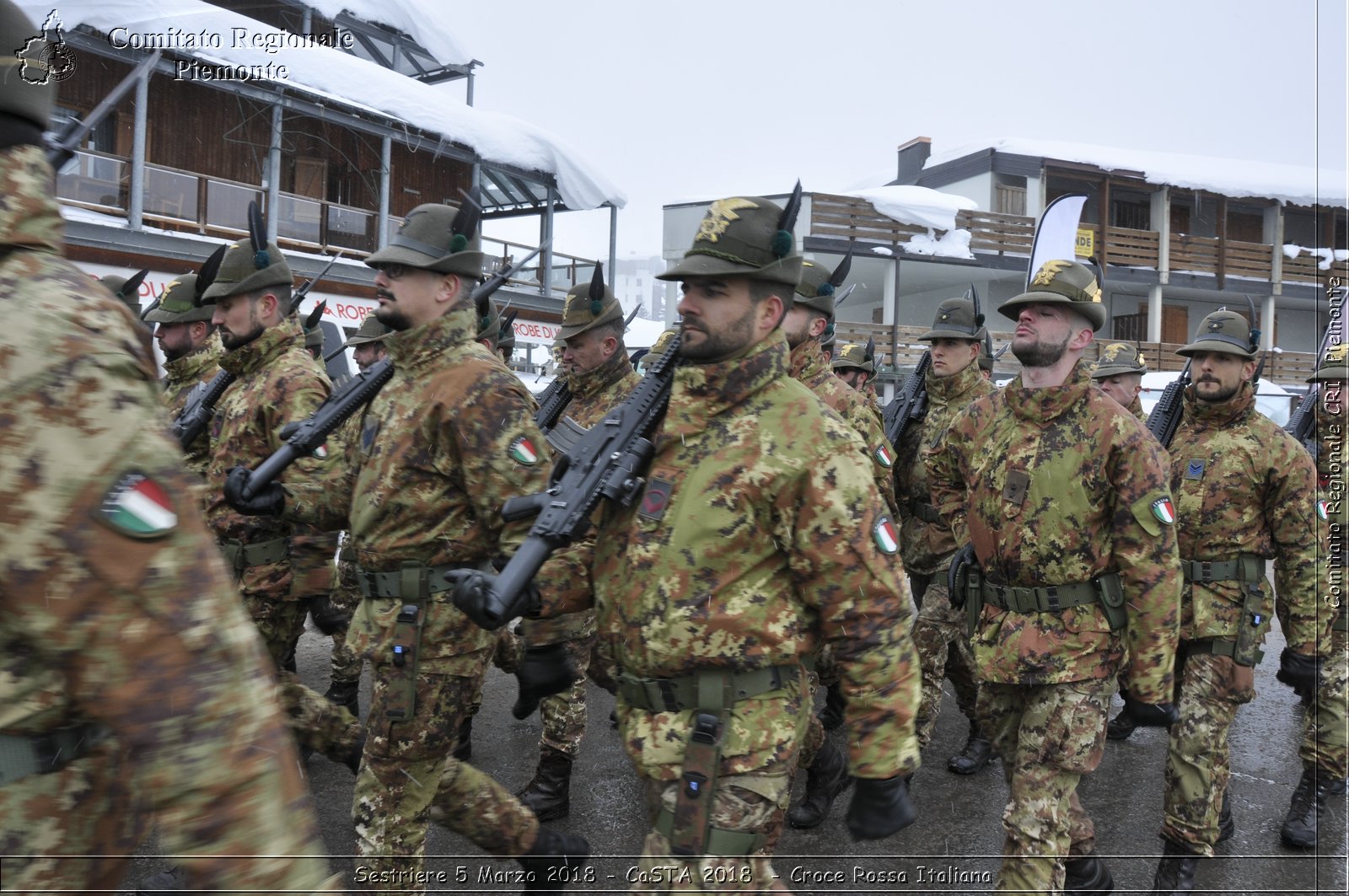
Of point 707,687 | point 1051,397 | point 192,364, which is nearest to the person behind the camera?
point 707,687

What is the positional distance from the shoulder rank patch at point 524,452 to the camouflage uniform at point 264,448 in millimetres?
1749

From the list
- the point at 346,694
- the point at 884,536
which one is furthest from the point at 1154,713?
the point at 346,694

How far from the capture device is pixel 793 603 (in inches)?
106

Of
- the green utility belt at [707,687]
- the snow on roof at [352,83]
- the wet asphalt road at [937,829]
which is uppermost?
the snow on roof at [352,83]

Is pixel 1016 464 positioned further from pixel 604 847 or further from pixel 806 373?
pixel 604 847

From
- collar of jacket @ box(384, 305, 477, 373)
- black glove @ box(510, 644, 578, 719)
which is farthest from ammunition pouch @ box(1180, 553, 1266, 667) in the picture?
collar of jacket @ box(384, 305, 477, 373)

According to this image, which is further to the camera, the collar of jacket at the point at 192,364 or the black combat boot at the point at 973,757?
the collar of jacket at the point at 192,364

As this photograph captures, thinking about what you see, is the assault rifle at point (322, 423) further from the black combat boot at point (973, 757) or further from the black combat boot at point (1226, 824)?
the black combat boot at point (1226, 824)

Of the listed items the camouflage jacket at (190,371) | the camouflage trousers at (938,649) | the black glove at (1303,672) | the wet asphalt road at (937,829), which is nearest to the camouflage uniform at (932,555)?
the camouflage trousers at (938,649)

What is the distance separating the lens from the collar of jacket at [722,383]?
9.16 ft

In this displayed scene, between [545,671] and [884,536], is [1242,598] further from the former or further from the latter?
[545,671]

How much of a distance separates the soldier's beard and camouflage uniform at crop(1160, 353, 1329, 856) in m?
1.51

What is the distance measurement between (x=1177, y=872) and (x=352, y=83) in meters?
17.6

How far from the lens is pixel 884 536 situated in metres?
2.66
